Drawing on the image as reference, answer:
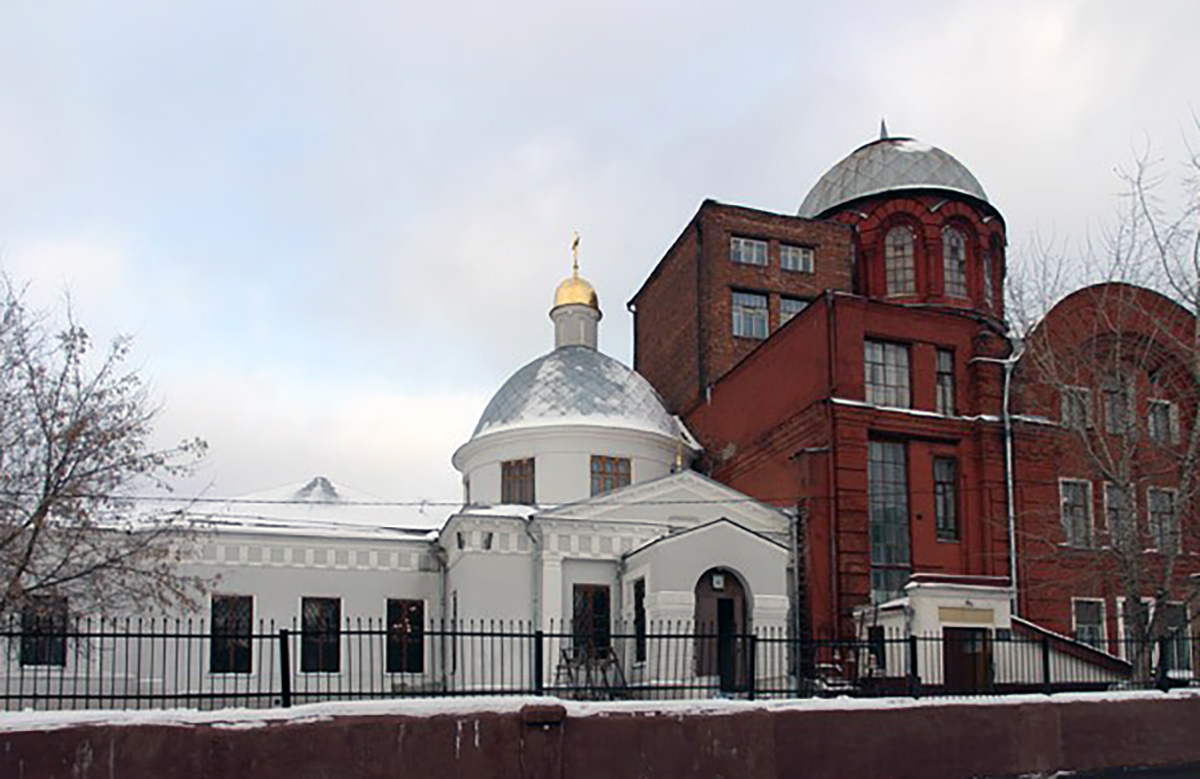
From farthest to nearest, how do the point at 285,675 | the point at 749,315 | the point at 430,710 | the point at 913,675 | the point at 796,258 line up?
the point at 796,258
the point at 749,315
the point at 913,675
the point at 285,675
the point at 430,710

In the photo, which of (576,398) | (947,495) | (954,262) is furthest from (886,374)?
(954,262)

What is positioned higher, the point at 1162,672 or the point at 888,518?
the point at 888,518

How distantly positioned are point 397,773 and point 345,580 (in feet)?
57.3

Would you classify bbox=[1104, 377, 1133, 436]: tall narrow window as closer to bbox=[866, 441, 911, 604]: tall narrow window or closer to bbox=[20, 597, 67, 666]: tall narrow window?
bbox=[866, 441, 911, 604]: tall narrow window

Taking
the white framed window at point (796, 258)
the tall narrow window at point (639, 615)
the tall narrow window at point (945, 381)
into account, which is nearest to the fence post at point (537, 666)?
the tall narrow window at point (639, 615)

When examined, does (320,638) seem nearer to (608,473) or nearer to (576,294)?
(608,473)

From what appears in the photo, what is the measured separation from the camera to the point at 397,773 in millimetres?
11484

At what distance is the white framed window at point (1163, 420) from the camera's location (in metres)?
27.4

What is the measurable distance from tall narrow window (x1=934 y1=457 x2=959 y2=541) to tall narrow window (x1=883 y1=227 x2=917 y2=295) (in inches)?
303

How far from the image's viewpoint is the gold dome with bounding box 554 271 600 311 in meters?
36.2

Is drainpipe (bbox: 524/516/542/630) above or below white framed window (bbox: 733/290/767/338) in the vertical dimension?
below

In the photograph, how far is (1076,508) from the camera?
29.4 meters

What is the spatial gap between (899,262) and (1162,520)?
39.7ft

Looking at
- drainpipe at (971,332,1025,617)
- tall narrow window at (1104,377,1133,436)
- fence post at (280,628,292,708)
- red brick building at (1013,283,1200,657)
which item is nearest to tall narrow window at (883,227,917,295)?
drainpipe at (971,332,1025,617)
